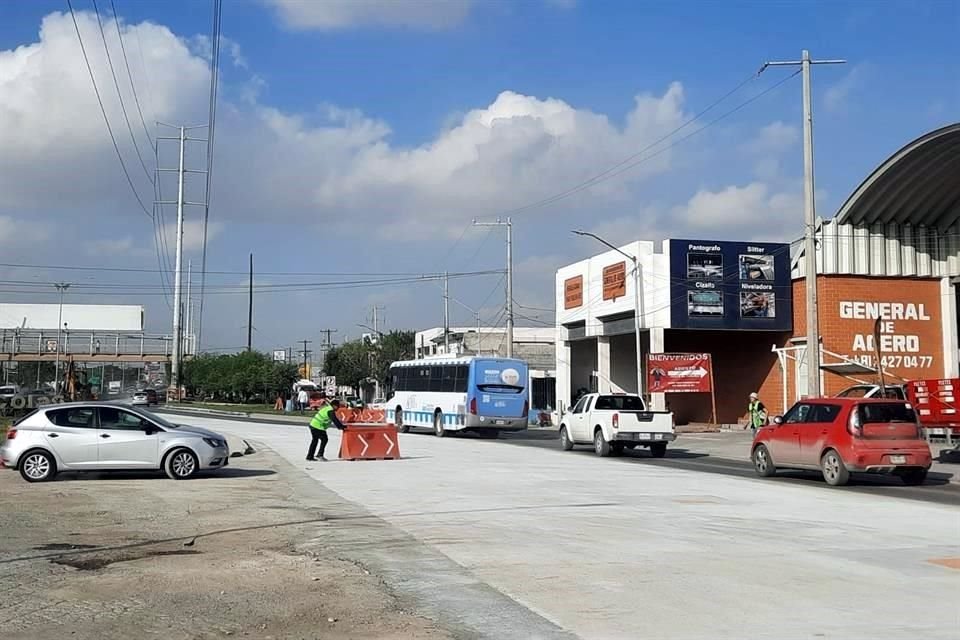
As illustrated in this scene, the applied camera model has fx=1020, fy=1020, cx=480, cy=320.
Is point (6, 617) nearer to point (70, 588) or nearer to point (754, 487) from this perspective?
point (70, 588)

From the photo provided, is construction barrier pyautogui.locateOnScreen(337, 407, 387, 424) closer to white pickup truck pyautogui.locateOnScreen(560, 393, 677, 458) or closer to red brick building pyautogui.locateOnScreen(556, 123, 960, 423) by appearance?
red brick building pyautogui.locateOnScreen(556, 123, 960, 423)

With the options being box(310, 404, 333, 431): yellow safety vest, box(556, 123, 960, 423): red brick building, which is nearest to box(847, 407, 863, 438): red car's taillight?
box(310, 404, 333, 431): yellow safety vest

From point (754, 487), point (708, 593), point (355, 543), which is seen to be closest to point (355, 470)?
point (754, 487)

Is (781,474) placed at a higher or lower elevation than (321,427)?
lower

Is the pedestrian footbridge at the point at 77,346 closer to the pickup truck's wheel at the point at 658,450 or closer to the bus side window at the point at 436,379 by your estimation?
the bus side window at the point at 436,379

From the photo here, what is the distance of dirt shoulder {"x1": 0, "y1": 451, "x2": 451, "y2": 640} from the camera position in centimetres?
778

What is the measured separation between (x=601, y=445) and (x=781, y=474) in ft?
23.0

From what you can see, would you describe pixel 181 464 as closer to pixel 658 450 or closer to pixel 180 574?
pixel 180 574

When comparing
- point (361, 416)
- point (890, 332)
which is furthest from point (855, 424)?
point (361, 416)

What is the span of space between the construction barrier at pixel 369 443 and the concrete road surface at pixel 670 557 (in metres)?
5.76

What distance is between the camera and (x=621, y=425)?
29.5 m

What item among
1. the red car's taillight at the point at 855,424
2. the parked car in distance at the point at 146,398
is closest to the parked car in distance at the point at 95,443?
the red car's taillight at the point at 855,424

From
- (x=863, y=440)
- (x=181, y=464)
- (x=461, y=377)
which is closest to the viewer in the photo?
(x=863, y=440)

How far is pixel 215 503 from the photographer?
1641 cm
